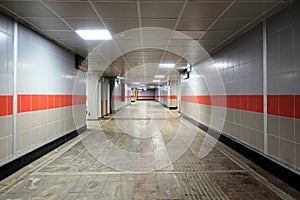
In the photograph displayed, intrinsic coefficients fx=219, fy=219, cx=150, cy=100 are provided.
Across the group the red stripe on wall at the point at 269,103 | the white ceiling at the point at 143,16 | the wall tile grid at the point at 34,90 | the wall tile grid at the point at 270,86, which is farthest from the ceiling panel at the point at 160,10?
the wall tile grid at the point at 34,90

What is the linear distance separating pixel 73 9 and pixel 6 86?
156cm

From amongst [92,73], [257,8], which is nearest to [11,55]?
[257,8]

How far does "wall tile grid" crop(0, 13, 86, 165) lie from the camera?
3342 millimetres

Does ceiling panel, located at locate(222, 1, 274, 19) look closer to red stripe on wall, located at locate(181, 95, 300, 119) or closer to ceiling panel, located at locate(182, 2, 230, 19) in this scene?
ceiling panel, located at locate(182, 2, 230, 19)

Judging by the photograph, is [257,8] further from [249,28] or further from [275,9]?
[249,28]

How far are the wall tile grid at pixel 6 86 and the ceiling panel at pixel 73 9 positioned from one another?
835mm

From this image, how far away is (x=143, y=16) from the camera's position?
349cm

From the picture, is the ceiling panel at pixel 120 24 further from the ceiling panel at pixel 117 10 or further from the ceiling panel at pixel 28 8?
the ceiling panel at pixel 28 8

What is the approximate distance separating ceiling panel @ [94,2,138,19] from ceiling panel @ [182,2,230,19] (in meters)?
0.79

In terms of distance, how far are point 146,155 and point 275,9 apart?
11.1 ft

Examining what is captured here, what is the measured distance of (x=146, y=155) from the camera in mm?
4531

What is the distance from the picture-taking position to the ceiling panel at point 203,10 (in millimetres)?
3031

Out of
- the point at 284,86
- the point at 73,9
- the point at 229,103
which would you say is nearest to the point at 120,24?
the point at 73,9

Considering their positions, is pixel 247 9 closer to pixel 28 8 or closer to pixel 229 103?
pixel 229 103
